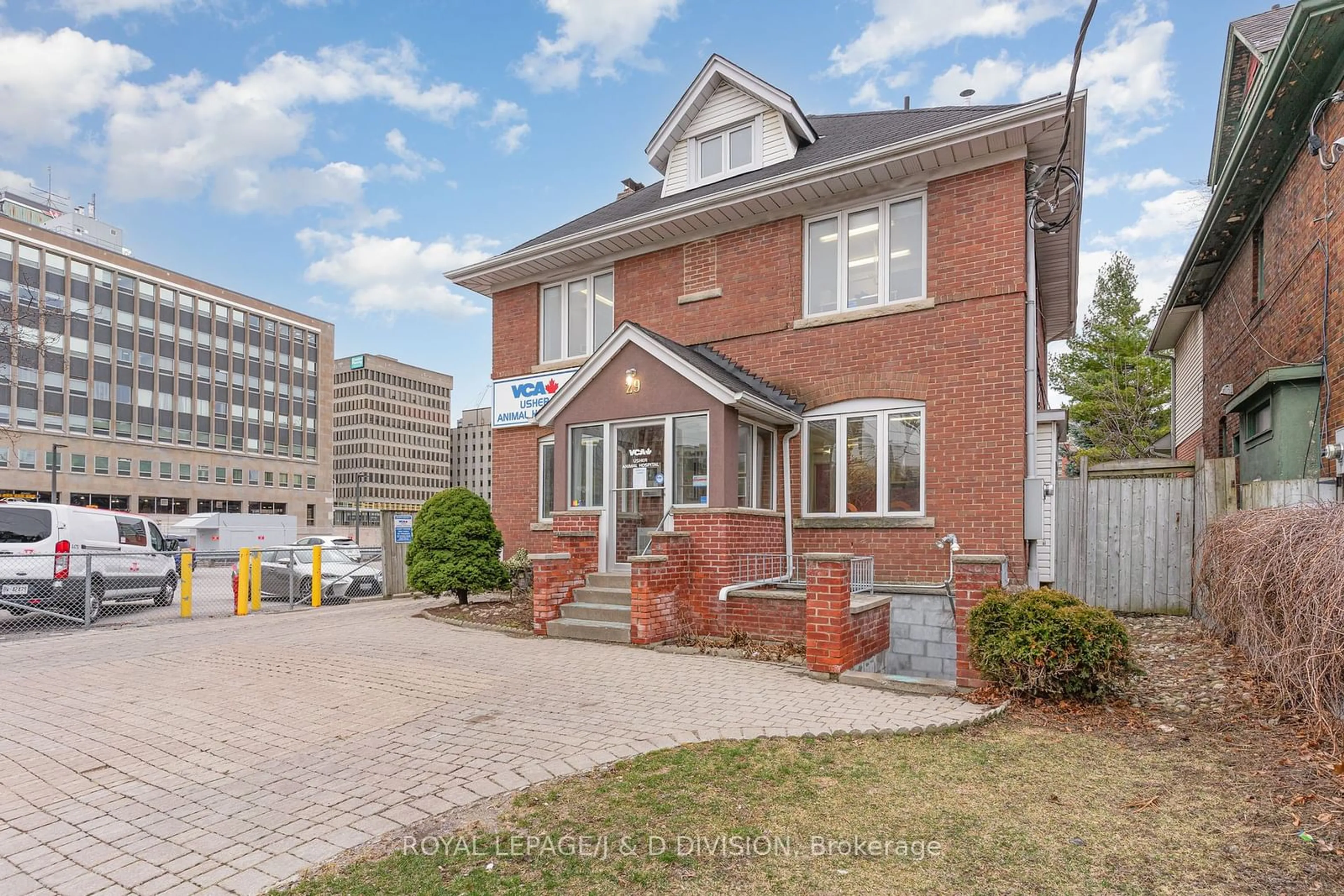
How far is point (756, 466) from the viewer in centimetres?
963

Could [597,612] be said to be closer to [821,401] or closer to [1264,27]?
[821,401]

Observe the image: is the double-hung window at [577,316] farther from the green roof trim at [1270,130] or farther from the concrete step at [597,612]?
the green roof trim at [1270,130]

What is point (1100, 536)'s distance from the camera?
10023 mm

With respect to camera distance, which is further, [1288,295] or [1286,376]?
[1288,295]

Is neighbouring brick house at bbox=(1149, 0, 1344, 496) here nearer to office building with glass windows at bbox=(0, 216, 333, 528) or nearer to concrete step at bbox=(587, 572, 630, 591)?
concrete step at bbox=(587, 572, 630, 591)

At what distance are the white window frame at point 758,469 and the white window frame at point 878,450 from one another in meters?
0.39

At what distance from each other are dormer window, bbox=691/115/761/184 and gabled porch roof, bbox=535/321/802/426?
352 centimetres

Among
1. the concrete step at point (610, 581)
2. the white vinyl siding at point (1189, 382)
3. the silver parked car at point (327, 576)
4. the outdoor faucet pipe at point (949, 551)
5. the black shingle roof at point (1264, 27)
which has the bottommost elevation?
the silver parked car at point (327, 576)

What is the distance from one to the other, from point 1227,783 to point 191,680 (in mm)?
8536

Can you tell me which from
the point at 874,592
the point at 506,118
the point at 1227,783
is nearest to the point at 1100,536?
the point at 874,592

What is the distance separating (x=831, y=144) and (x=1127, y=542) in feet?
24.4

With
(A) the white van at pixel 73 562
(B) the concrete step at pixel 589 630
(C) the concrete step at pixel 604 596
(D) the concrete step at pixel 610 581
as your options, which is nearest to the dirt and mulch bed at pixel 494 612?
(B) the concrete step at pixel 589 630

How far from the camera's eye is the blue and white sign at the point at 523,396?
1289 cm

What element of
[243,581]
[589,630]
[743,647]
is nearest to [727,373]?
[743,647]
